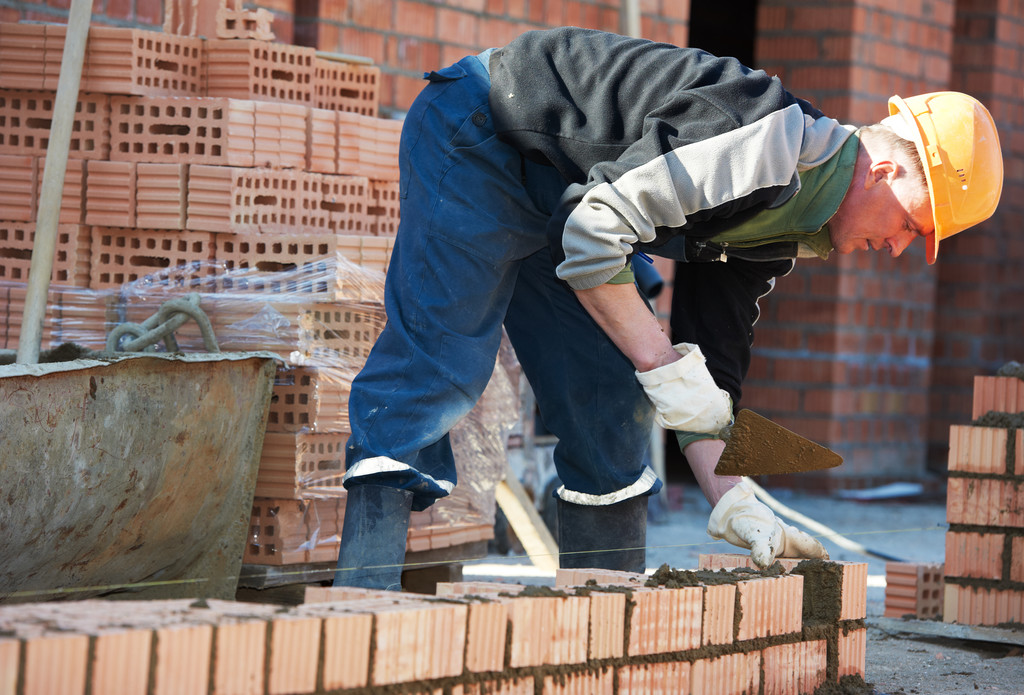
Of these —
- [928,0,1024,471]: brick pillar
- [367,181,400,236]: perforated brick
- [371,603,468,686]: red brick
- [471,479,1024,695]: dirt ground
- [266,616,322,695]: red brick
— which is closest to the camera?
[266,616,322,695]: red brick

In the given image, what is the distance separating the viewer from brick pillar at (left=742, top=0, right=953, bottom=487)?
7.84m

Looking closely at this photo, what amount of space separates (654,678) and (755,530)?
541 millimetres

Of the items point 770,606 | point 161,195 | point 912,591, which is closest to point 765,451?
point 770,606

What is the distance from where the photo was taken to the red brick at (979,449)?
3.80 metres

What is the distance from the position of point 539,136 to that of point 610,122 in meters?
0.16

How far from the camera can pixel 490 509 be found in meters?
4.08

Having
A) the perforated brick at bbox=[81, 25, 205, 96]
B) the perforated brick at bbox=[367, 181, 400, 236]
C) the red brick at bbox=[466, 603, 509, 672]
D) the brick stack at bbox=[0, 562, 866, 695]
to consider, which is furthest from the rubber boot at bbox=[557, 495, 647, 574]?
the perforated brick at bbox=[81, 25, 205, 96]

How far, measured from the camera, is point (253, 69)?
392 centimetres

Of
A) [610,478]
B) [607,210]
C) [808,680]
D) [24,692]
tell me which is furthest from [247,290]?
[24,692]

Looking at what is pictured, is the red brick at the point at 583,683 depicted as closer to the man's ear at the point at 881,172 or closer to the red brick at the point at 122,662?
the red brick at the point at 122,662

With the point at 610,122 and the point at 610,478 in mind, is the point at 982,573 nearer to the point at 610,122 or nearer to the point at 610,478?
the point at 610,478

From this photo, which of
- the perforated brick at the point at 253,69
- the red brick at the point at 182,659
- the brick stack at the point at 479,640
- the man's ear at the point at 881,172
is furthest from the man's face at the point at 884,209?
the perforated brick at the point at 253,69

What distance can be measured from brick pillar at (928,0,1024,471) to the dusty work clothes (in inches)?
261

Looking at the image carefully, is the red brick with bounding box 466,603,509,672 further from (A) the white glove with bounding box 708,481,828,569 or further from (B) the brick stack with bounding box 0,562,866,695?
(A) the white glove with bounding box 708,481,828,569
